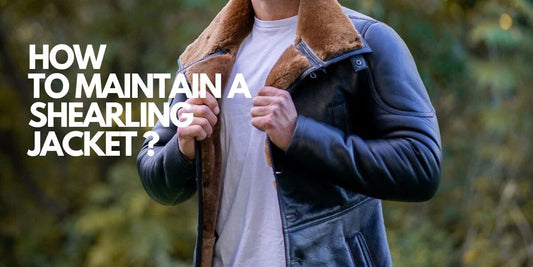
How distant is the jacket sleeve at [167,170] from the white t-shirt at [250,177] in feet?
0.34

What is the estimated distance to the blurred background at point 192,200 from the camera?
19.5ft

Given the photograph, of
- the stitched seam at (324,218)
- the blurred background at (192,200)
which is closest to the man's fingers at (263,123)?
the stitched seam at (324,218)

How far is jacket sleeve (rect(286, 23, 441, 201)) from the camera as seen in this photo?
1.69 metres

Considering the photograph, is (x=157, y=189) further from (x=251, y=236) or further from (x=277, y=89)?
(x=277, y=89)

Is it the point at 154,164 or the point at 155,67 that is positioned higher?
the point at 155,67

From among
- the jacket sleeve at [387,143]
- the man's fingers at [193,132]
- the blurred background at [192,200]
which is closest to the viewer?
the jacket sleeve at [387,143]

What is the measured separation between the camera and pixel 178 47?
7.09m

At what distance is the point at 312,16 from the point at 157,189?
1.79 feet

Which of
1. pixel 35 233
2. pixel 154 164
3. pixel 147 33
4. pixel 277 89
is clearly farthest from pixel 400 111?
pixel 35 233

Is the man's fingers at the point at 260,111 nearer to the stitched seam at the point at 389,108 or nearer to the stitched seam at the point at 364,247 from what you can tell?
the stitched seam at the point at 389,108

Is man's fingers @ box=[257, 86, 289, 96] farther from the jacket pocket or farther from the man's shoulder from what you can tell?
the jacket pocket

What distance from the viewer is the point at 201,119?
1806 millimetres

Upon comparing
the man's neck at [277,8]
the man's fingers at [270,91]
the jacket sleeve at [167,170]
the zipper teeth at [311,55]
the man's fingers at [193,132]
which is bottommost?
the jacket sleeve at [167,170]

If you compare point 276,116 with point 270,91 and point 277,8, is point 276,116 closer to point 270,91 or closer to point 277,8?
point 270,91
